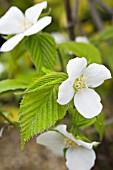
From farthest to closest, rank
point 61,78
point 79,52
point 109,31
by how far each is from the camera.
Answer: point 109,31
point 79,52
point 61,78

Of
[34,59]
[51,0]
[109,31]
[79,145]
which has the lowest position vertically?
[51,0]

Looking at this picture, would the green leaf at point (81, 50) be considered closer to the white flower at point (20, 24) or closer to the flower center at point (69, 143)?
the white flower at point (20, 24)

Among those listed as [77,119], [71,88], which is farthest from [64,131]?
[71,88]

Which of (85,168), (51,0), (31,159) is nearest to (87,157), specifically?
(85,168)

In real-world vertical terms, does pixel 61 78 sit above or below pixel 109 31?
above

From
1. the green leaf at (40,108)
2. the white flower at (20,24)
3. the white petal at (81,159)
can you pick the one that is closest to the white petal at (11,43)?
the white flower at (20,24)

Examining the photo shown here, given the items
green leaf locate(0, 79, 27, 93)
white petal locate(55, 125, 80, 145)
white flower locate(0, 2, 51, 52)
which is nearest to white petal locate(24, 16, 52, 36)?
white flower locate(0, 2, 51, 52)

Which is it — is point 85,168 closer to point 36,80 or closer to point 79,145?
point 79,145
